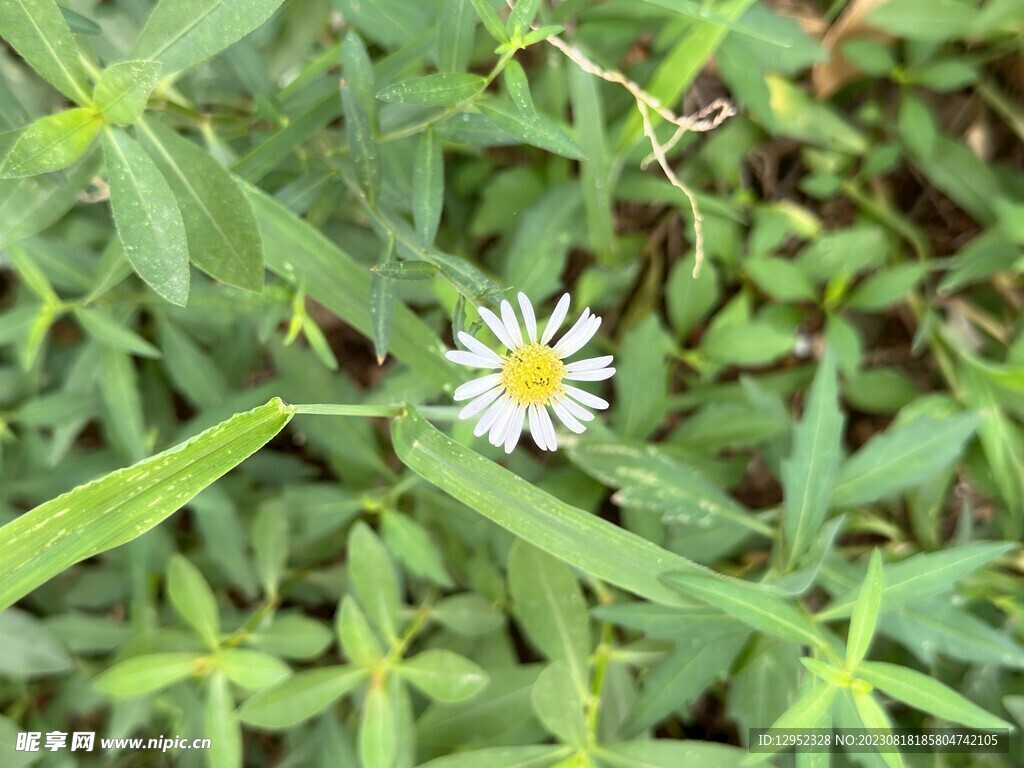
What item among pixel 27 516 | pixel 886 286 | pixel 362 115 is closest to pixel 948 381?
pixel 886 286

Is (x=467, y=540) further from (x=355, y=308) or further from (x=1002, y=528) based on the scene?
(x=1002, y=528)

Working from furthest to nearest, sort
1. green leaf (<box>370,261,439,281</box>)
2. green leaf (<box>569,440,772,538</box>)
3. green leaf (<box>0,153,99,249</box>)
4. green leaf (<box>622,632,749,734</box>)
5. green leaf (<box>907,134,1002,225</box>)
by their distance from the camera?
green leaf (<box>907,134,1002,225</box>) → green leaf (<box>569,440,772,538</box>) → green leaf (<box>622,632,749,734</box>) → green leaf (<box>0,153,99,249</box>) → green leaf (<box>370,261,439,281</box>)

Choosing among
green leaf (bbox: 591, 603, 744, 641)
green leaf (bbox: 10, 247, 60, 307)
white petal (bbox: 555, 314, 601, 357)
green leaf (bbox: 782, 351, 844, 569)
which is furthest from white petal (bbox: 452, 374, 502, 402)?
green leaf (bbox: 10, 247, 60, 307)

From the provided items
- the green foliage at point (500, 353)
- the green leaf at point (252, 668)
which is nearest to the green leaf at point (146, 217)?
the green foliage at point (500, 353)

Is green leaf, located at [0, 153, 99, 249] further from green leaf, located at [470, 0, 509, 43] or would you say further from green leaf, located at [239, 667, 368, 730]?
green leaf, located at [239, 667, 368, 730]

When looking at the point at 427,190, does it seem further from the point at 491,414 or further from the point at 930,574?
the point at 930,574
